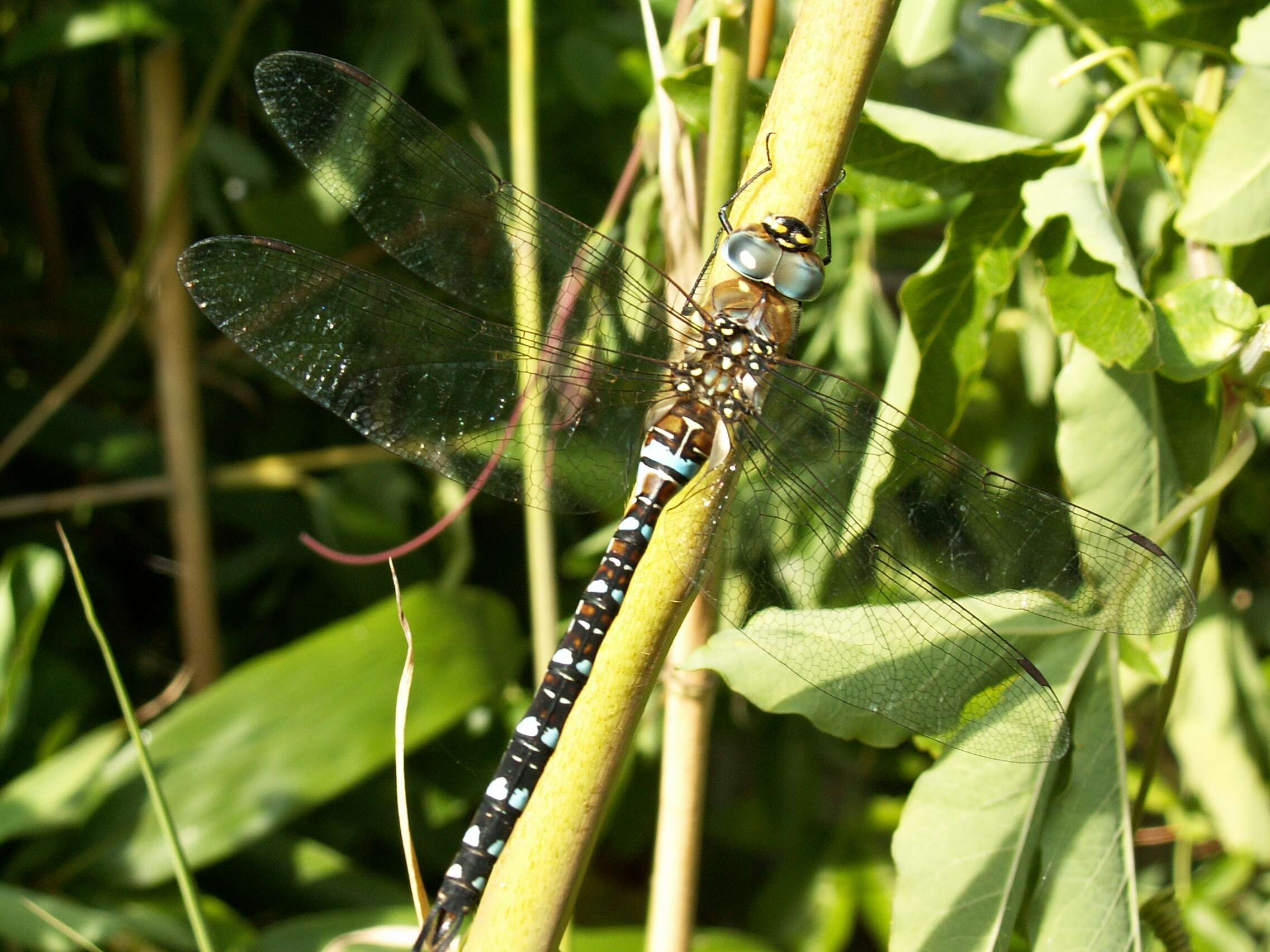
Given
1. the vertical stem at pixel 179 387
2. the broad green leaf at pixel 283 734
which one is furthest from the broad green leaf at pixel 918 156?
the vertical stem at pixel 179 387

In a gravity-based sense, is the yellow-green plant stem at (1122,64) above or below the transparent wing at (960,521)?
above

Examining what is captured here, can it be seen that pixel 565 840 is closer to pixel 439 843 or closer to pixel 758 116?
pixel 758 116

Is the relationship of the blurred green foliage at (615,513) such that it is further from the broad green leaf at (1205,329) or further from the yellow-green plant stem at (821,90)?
the yellow-green plant stem at (821,90)

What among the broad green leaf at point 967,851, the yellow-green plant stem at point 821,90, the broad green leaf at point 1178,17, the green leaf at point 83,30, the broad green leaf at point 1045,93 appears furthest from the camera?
the green leaf at point 83,30

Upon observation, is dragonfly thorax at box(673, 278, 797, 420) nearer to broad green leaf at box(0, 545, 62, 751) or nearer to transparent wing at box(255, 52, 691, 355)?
transparent wing at box(255, 52, 691, 355)

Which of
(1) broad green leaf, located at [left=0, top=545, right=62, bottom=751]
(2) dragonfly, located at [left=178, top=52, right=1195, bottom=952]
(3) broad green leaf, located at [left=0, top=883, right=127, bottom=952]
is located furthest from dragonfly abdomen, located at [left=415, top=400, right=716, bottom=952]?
(1) broad green leaf, located at [left=0, top=545, right=62, bottom=751]
